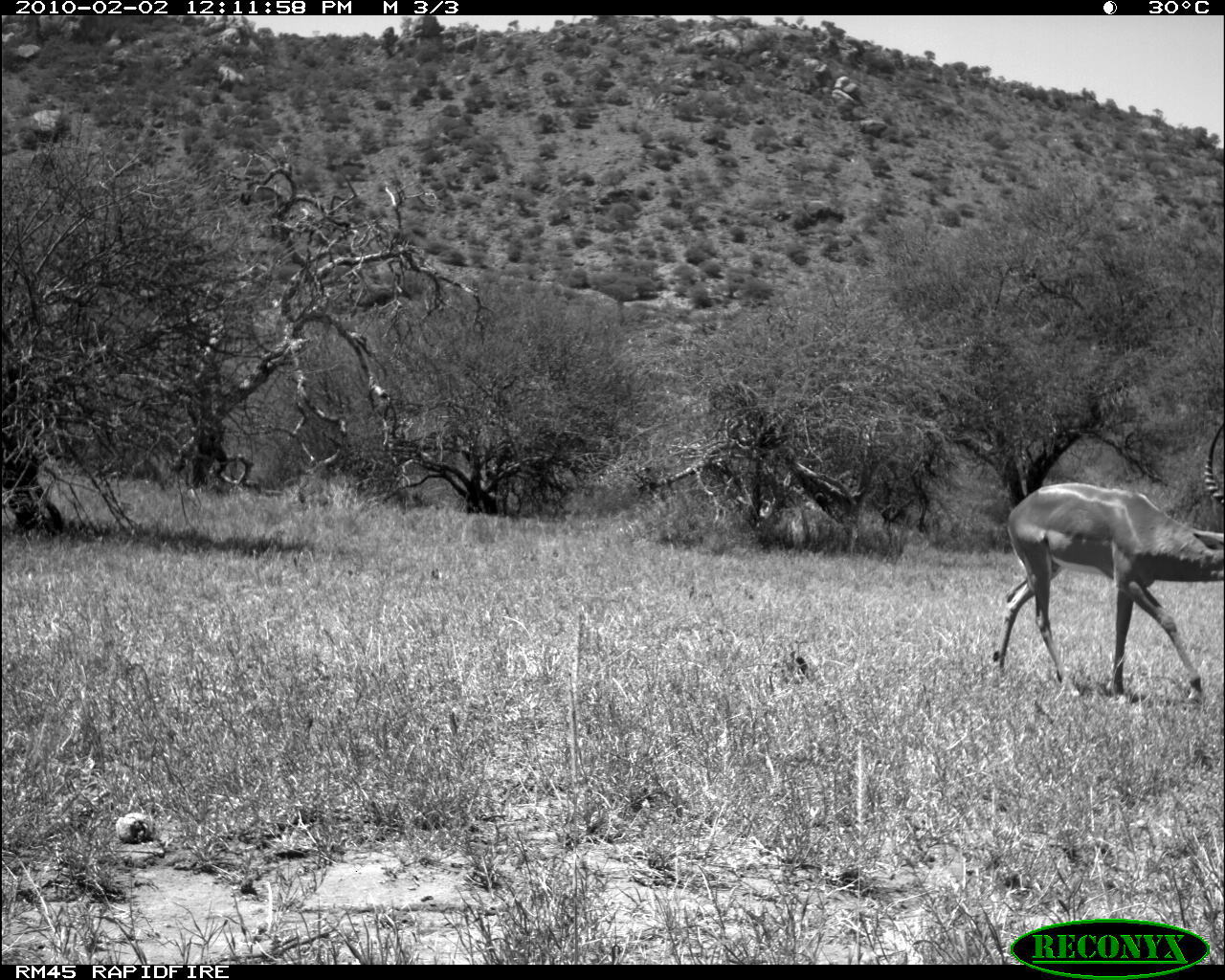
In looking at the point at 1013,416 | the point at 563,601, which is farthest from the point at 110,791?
the point at 1013,416

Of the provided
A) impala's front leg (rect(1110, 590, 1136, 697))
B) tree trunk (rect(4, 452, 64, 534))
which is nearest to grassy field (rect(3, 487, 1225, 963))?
impala's front leg (rect(1110, 590, 1136, 697))

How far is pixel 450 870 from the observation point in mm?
2758

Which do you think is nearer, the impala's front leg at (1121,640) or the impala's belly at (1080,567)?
the impala's front leg at (1121,640)

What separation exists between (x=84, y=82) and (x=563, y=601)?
34.0 ft

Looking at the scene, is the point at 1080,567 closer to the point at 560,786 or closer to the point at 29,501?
the point at 560,786

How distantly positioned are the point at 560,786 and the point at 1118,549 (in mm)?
4916

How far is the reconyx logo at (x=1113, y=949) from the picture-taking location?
77 cm

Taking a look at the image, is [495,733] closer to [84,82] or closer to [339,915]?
[339,915]

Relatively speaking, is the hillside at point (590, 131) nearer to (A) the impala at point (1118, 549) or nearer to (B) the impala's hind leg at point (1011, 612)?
(A) the impala at point (1118, 549)

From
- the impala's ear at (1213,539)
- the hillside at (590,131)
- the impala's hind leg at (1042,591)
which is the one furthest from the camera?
the hillside at (590,131)

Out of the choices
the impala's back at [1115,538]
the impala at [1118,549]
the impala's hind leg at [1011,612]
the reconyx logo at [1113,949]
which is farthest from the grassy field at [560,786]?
the reconyx logo at [1113,949]

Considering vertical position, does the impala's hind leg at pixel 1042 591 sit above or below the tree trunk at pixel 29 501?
above

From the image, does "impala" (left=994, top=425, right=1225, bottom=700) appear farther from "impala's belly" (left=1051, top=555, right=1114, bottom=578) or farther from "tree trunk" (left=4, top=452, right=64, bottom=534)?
"tree trunk" (left=4, top=452, right=64, bottom=534)

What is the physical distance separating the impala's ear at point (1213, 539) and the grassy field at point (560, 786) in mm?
980
